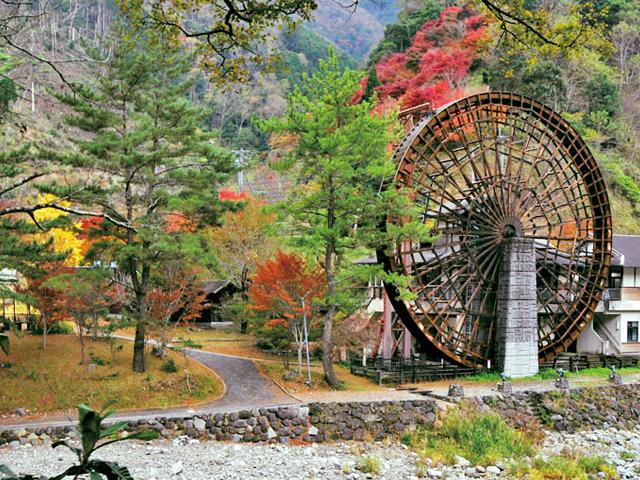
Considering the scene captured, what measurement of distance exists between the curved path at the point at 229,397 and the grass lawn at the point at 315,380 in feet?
0.90

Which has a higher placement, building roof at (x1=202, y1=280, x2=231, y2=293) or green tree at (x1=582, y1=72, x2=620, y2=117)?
green tree at (x1=582, y1=72, x2=620, y2=117)

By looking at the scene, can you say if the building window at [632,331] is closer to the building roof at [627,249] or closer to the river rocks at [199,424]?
the building roof at [627,249]

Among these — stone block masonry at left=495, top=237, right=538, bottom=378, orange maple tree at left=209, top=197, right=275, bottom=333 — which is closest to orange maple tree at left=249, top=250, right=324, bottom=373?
stone block masonry at left=495, top=237, right=538, bottom=378

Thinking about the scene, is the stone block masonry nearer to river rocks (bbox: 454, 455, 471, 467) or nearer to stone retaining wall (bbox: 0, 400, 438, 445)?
stone retaining wall (bbox: 0, 400, 438, 445)

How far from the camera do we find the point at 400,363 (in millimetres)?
19984

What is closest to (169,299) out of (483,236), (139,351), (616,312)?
(139,351)

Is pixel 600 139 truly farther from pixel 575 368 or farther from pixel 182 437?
pixel 182 437

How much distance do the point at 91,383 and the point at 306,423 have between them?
546 cm

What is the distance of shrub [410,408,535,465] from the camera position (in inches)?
555

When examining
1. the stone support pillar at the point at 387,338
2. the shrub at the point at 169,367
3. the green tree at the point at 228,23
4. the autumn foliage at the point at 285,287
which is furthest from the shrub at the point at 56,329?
the green tree at the point at 228,23

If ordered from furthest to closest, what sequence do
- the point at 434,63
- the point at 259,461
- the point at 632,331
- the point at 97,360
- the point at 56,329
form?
the point at 434,63
the point at 632,331
the point at 56,329
the point at 97,360
the point at 259,461

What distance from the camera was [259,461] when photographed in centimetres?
1309

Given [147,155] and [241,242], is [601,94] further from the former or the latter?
[147,155]

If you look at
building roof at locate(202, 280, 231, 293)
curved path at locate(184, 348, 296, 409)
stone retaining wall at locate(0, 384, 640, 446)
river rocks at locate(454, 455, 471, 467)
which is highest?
building roof at locate(202, 280, 231, 293)
